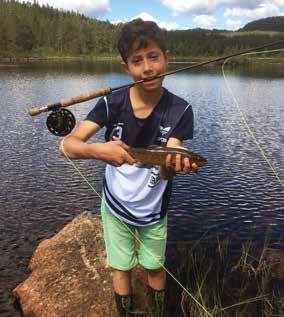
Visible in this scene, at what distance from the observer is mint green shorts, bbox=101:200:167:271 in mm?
5145

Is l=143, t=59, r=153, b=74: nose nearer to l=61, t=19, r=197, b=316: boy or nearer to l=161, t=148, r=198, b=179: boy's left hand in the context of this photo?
l=61, t=19, r=197, b=316: boy

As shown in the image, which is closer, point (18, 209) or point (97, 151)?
point (97, 151)

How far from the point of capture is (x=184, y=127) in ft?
15.8

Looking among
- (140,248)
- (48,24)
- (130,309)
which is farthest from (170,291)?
(48,24)

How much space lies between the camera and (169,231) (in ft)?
43.6

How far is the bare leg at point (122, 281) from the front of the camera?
17.9 feet

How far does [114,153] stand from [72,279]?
16.0ft

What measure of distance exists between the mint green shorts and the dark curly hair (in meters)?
1.82

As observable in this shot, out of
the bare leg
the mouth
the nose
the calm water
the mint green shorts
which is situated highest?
the nose

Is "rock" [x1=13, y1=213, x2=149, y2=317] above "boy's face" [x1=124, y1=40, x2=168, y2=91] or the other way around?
the other way around

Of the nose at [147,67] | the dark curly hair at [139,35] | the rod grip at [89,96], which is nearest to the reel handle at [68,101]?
the rod grip at [89,96]

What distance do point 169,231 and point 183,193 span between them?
367 cm

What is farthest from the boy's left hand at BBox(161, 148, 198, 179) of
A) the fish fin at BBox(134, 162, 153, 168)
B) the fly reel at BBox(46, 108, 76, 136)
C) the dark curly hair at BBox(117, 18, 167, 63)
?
the fly reel at BBox(46, 108, 76, 136)

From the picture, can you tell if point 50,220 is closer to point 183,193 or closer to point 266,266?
point 183,193
